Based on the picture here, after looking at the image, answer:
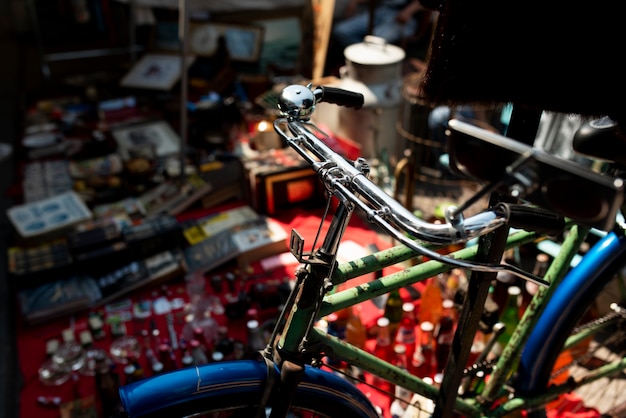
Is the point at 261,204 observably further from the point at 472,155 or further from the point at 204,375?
the point at 472,155

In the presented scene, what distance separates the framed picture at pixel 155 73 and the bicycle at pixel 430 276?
14.4 feet

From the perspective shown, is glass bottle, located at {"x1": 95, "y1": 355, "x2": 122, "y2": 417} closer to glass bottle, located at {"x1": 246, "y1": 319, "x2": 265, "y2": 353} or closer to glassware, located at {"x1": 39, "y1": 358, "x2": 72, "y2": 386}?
glassware, located at {"x1": 39, "y1": 358, "x2": 72, "y2": 386}

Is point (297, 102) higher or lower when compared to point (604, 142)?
higher

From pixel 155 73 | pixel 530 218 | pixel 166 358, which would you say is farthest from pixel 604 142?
pixel 155 73

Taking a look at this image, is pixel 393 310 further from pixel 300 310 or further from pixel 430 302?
pixel 300 310

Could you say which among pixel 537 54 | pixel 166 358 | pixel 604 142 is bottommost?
pixel 166 358

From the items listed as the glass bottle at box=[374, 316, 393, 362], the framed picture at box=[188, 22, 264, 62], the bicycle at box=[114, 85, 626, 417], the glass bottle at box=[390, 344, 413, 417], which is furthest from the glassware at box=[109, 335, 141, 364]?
the framed picture at box=[188, 22, 264, 62]

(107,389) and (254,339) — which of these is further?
(254,339)

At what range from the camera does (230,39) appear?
6352 mm

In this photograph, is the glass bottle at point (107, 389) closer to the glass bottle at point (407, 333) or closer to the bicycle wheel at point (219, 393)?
the bicycle wheel at point (219, 393)

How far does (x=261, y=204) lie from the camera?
3.91m

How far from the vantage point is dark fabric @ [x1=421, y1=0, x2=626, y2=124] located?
3.56 ft

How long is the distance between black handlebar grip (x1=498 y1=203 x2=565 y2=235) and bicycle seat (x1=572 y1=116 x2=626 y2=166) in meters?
0.54

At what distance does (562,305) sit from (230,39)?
5.33m
